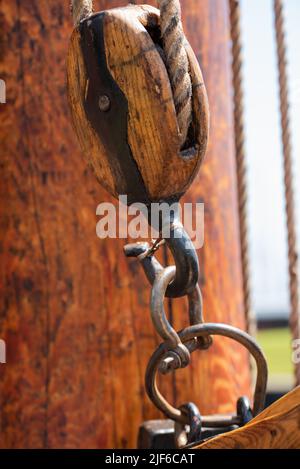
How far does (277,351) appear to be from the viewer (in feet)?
38.6

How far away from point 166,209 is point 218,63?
0.48 meters

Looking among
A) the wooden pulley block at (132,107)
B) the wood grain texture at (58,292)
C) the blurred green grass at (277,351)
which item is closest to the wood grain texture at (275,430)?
the wooden pulley block at (132,107)

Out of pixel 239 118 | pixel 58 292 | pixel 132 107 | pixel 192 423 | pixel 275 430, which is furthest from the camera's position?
pixel 239 118

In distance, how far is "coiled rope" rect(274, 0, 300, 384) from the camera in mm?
1233

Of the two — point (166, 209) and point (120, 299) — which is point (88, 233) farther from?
point (166, 209)

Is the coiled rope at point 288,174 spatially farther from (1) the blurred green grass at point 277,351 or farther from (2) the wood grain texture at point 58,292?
(1) the blurred green grass at point 277,351

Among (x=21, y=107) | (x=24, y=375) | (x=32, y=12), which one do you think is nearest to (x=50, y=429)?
(x=24, y=375)

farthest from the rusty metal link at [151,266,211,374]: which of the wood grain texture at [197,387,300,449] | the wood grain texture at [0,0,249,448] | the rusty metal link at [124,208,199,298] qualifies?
the wood grain texture at [0,0,249,448]

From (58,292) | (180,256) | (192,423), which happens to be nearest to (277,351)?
(58,292)

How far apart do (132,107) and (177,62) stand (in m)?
0.06

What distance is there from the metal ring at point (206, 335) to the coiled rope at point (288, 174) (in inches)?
14.2

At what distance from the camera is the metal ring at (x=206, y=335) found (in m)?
0.78

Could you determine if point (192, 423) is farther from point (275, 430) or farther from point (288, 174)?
point (288, 174)

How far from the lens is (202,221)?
3.66 ft
